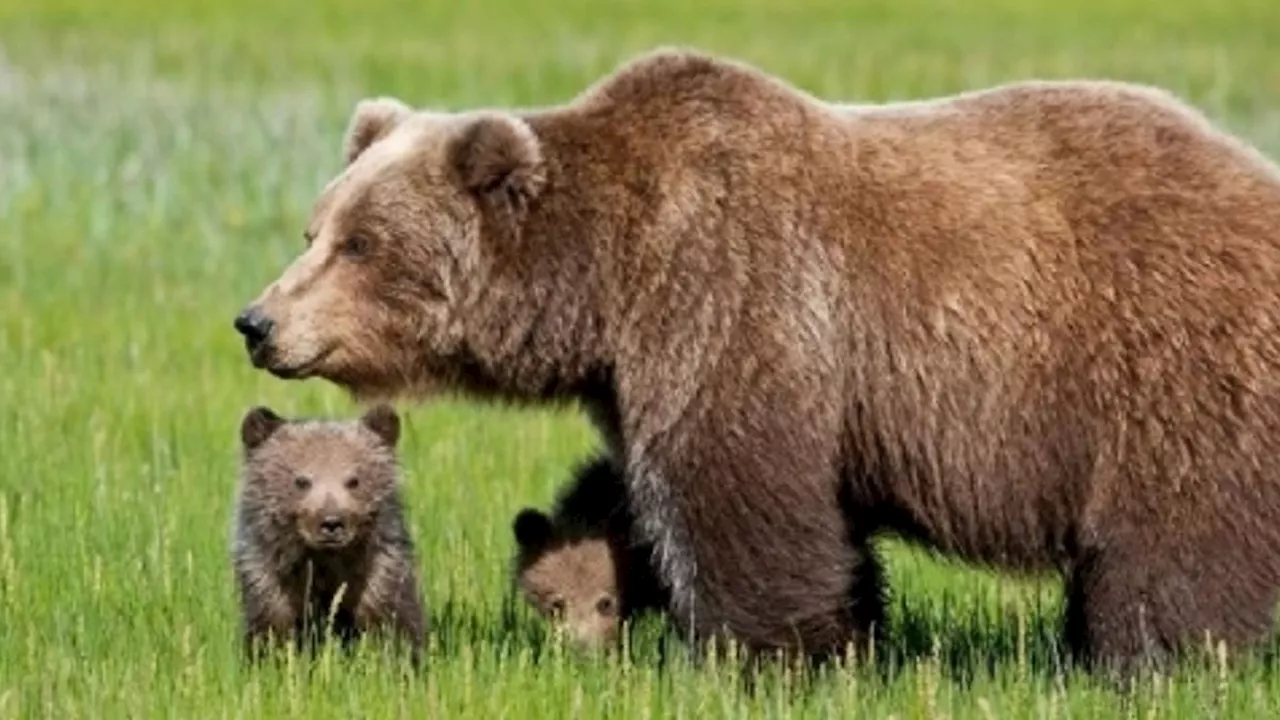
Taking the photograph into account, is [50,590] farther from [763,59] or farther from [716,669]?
[763,59]

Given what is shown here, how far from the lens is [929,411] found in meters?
7.60

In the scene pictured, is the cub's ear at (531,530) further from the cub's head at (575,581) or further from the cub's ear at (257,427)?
the cub's ear at (257,427)

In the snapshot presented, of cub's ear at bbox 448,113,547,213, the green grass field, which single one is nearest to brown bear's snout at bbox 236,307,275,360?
cub's ear at bbox 448,113,547,213

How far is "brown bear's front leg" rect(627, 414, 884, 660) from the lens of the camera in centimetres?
740

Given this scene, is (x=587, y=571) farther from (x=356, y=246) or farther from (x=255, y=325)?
(x=255, y=325)

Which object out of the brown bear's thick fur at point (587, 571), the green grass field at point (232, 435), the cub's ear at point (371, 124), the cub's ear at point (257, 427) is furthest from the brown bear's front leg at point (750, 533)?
the cub's ear at point (371, 124)

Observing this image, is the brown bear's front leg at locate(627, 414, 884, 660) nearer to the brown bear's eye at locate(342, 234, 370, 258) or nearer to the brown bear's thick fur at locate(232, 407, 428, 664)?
the brown bear's thick fur at locate(232, 407, 428, 664)

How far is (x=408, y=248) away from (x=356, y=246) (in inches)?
5.6

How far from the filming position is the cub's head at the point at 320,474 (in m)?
7.50

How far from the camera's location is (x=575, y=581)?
320 inches

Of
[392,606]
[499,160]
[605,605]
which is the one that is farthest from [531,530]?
[499,160]

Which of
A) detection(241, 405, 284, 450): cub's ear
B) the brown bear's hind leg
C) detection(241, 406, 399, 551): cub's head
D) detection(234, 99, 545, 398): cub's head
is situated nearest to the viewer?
the brown bear's hind leg

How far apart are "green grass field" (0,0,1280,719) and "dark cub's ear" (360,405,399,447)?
596 mm

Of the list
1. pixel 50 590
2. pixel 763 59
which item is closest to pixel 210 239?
pixel 50 590
